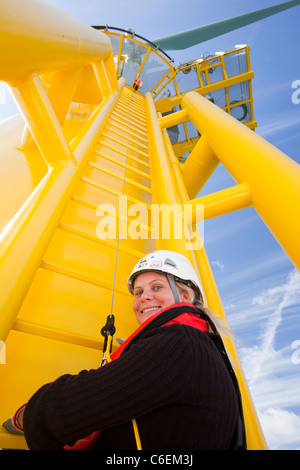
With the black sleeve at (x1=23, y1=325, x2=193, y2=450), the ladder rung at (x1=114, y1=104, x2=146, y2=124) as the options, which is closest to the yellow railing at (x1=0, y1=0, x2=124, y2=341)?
the black sleeve at (x1=23, y1=325, x2=193, y2=450)

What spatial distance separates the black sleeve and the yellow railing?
1.37 ft

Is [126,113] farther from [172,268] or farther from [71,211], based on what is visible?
[172,268]

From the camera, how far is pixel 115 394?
2.32 ft

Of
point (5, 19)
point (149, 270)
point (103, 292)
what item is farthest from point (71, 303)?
point (5, 19)

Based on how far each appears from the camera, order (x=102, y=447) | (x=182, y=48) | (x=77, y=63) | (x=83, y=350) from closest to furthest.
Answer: (x=102, y=447), (x=83, y=350), (x=77, y=63), (x=182, y=48)

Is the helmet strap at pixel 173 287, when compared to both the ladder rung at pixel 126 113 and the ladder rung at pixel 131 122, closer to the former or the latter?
the ladder rung at pixel 131 122

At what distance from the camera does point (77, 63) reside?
7.59 ft

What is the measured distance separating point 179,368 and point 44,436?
0.39 metres

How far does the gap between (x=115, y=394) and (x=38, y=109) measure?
1687 mm

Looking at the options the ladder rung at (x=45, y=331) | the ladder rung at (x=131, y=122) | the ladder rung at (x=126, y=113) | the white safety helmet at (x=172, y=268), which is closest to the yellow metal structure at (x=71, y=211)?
the ladder rung at (x=45, y=331)

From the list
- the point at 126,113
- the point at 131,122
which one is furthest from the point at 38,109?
the point at 126,113

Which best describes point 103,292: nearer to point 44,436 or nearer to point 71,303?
point 71,303

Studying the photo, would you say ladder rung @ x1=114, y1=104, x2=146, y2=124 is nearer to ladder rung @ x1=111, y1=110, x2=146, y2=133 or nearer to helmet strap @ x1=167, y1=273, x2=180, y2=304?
ladder rung @ x1=111, y1=110, x2=146, y2=133

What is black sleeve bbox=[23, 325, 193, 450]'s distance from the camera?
695mm
